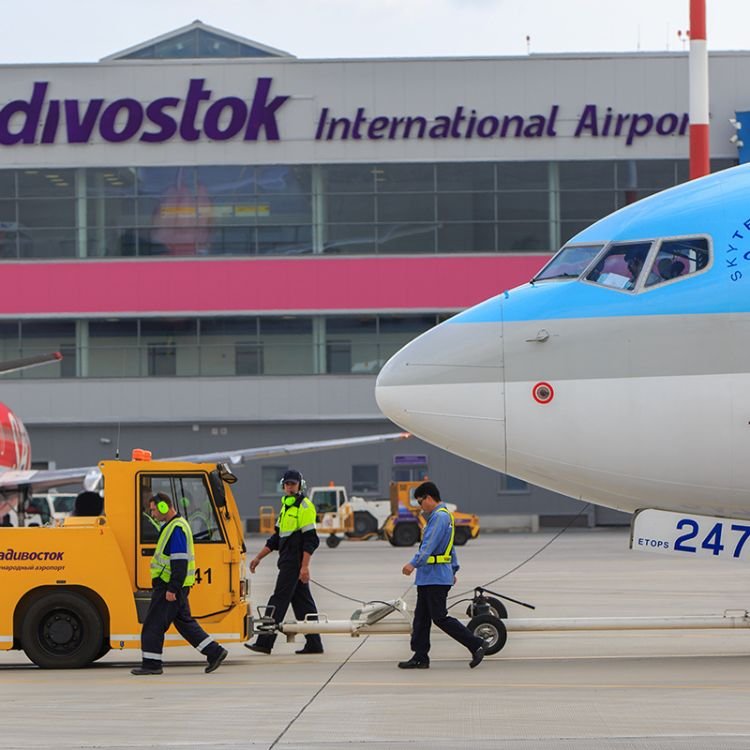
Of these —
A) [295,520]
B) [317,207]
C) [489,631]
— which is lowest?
[489,631]

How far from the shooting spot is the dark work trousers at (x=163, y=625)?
14.7 meters

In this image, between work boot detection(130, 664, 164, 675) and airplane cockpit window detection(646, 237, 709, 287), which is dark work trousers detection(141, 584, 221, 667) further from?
airplane cockpit window detection(646, 237, 709, 287)

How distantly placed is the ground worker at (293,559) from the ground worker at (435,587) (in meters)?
1.89

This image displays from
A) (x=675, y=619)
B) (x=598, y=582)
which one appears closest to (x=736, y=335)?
(x=675, y=619)

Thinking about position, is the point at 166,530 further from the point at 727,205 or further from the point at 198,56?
the point at 198,56

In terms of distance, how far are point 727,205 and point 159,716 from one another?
6.93 m

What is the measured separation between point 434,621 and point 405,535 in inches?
1194

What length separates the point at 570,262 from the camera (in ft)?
47.4

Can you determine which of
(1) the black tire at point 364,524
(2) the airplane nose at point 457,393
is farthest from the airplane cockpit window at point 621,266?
(1) the black tire at point 364,524

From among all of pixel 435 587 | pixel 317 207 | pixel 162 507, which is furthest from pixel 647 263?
pixel 317 207

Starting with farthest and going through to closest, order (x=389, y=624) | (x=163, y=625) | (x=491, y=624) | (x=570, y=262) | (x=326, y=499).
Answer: (x=326, y=499) → (x=491, y=624) → (x=389, y=624) → (x=163, y=625) → (x=570, y=262)

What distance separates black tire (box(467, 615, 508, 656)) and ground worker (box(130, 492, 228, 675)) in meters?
2.80

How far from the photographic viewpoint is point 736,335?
44.1 feet

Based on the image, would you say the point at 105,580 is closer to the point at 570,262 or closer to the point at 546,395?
the point at 546,395
